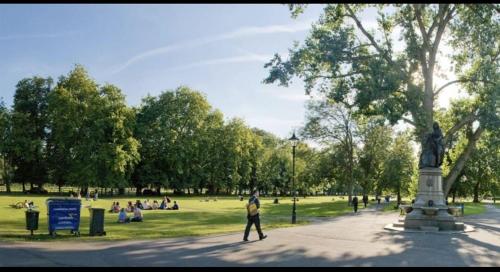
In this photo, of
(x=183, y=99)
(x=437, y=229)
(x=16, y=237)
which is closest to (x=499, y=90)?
(x=437, y=229)

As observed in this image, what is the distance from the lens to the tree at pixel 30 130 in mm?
69688

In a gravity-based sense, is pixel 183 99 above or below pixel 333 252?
above

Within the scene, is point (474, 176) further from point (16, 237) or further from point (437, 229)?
point (16, 237)

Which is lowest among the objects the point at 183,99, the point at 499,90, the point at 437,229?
the point at 437,229

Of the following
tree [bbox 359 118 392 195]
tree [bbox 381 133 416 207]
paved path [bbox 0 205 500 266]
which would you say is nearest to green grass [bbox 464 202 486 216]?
tree [bbox 381 133 416 207]

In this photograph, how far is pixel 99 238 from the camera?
56.2ft

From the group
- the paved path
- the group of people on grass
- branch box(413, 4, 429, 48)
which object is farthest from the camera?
branch box(413, 4, 429, 48)

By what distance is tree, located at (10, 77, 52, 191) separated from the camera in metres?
69.7

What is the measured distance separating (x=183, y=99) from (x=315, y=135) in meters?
30.5

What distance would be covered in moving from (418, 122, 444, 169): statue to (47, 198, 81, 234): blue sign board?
18.1 m

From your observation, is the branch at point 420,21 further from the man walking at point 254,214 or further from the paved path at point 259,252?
the man walking at point 254,214

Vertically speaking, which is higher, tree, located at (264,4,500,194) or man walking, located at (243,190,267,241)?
tree, located at (264,4,500,194)

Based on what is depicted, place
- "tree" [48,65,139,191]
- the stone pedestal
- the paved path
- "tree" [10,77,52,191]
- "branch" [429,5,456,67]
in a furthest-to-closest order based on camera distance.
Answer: "tree" [10,77,52,191] < "tree" [48,65,139,191] < "branch" [429,5,456,67] < the stone pedestal < the paved path

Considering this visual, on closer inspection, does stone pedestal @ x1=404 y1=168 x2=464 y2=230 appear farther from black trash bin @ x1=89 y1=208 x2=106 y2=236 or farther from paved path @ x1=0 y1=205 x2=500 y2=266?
black trash bin @ x1=89 y1=208 x2=106 y2=236
